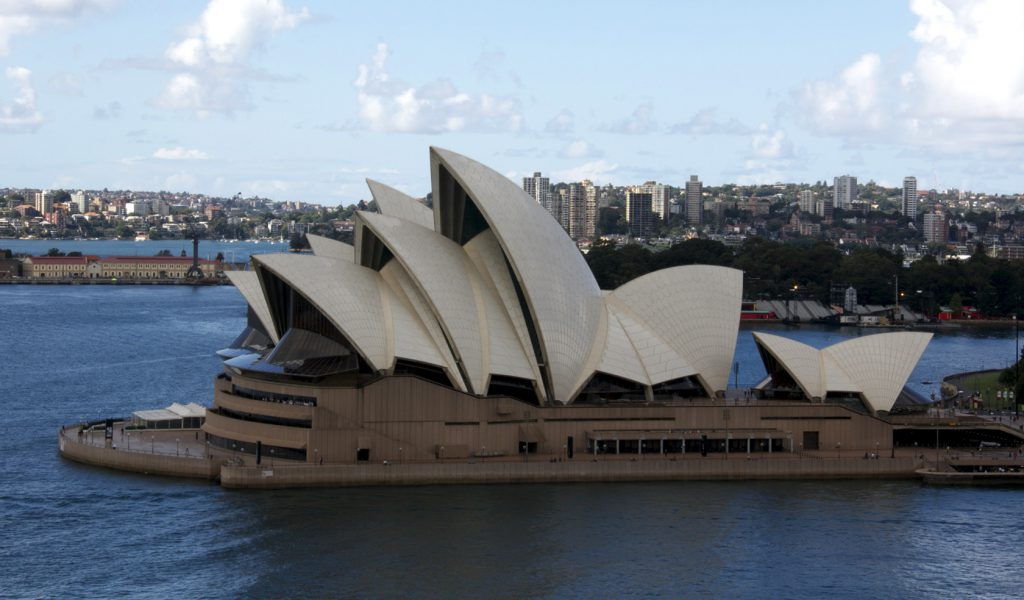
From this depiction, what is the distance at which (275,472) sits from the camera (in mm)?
41156

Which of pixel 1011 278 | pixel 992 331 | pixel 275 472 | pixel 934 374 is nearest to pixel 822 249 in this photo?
pixel 1011 278

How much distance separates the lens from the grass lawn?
5828 cm

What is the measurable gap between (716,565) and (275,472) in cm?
1417

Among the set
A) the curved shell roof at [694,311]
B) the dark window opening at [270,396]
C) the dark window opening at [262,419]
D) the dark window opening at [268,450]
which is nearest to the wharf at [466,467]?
the dark window opening at [268,450]

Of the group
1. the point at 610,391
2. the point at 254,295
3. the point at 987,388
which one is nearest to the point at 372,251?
the point at 254,295

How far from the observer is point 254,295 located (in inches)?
2013

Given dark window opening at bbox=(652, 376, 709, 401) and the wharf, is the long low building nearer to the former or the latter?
the wharf

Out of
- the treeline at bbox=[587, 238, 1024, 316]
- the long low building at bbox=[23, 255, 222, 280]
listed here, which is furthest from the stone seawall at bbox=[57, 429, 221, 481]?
the long low building at bbox=[23, 255, 222, 280]

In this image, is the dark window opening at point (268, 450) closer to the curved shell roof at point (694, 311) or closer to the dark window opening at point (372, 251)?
the dark window opening at point (372, 251)

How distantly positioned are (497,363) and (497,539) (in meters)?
9.50

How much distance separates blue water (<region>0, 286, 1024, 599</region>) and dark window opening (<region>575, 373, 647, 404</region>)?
14.6ft

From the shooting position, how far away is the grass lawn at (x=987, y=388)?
191ft

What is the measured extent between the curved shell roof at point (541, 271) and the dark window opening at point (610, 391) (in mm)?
925

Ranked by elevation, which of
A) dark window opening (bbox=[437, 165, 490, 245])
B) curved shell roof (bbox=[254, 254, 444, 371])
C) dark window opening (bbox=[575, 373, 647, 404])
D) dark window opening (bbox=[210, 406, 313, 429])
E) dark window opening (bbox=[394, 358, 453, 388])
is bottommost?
dark window opening (bbox=[210, 406, 313, 429])
